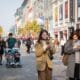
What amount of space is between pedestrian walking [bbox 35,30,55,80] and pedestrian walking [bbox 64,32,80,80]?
44 centimetres

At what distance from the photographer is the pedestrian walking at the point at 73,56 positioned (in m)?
10.4

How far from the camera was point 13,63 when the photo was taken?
75.3 feet

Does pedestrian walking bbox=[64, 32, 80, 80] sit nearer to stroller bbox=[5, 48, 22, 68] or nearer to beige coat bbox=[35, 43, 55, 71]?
beige coat bbox=[35, 43, 55, 71]

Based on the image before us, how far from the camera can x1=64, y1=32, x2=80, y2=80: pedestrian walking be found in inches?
410

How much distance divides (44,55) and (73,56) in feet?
2.35

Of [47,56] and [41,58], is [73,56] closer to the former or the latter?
[47,56]

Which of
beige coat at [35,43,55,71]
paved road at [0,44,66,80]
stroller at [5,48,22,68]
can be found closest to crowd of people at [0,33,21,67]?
stroller at [5,48,22,68]

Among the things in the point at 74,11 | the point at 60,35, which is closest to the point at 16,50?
the point at 74,11

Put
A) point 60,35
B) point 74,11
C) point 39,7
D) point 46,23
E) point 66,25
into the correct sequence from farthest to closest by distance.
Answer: point 39,7, point 46,23, point 60,35, point 66,25, point 74,11

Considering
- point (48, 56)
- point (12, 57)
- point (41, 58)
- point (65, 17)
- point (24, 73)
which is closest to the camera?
point (41, 58)

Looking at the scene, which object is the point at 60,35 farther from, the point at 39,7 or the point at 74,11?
the point at 39,7

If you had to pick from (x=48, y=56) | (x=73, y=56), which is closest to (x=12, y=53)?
(x=48, y=56)

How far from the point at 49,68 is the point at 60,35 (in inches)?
2819

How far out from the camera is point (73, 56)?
34.7 ft
